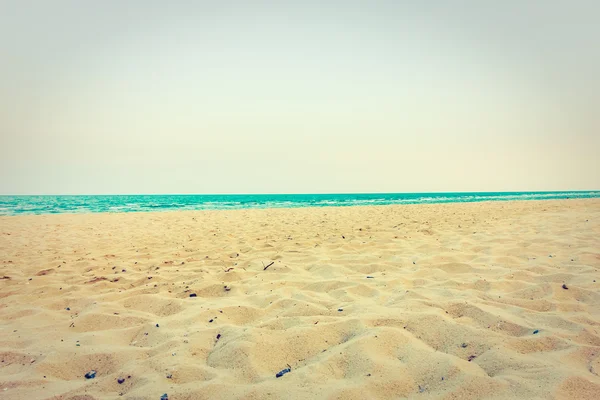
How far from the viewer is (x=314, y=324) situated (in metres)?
2.42

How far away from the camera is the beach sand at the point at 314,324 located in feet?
5.81

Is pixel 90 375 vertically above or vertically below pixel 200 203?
below

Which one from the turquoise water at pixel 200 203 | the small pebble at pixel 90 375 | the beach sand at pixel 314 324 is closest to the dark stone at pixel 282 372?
the beach sand at pixel 314 324

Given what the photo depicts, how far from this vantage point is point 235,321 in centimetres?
266

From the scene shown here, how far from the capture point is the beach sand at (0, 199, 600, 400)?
177cm

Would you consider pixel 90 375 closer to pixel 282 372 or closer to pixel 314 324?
pixel 282 372

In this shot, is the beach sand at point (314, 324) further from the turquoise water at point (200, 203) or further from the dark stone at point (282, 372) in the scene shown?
the turquoise water at point (200, 203)

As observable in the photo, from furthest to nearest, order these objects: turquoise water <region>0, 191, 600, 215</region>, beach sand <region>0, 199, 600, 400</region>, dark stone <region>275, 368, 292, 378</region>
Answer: turquoise water <region>0, 191, 600, 215</region>, dark stone <region>275, 368, 292, 378</region>, beach sand <region>0, 199, 600, 400</region>

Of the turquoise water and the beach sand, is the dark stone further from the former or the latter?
the turquoise water

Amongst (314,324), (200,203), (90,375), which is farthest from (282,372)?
(200,203)

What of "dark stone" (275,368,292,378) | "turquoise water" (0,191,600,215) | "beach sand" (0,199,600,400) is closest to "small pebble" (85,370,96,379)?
"beach sand" (0,199,600,400)

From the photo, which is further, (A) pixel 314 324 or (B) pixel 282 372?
(A) pixel 314 324

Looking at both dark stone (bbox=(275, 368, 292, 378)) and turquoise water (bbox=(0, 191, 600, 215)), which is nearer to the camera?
dark stone (bbox=(275, 368, 292, 378))

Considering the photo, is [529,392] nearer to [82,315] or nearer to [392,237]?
[82,315]
